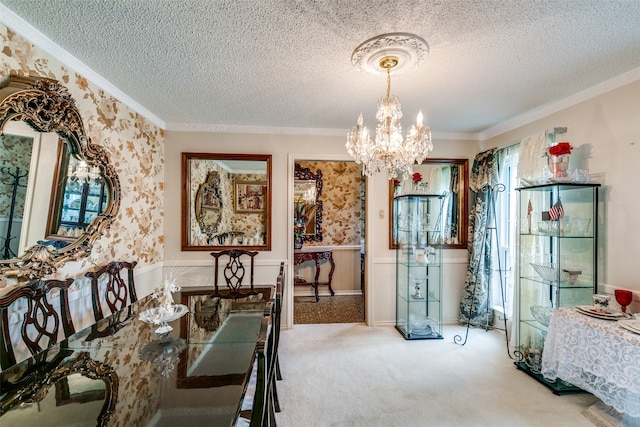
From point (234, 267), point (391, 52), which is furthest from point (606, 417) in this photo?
point (234, 267)

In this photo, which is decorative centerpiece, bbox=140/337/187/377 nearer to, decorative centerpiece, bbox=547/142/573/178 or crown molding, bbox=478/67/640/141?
decorative centerpiece, bbox=547/142/573/178

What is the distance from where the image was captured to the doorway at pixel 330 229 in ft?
16.8

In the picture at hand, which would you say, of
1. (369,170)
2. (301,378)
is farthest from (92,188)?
(301,378)

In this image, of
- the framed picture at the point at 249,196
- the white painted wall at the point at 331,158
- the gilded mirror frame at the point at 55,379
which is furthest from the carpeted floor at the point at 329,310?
the gilded mirror frame at the point at 55,379

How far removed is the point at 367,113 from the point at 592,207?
215 centimetres

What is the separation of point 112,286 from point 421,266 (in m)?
3.14

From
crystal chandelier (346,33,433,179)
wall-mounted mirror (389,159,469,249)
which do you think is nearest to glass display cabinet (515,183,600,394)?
wall-mounted mirror (389,159,469,249)

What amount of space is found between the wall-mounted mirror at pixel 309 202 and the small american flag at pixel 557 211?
3495 millimetres

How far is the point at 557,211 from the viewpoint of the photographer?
2.34m

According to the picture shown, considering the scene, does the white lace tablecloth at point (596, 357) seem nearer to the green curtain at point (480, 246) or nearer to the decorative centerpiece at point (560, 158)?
the decorative centerpiece at point (560, 158)

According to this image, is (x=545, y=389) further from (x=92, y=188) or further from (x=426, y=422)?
(x=92, y=188)

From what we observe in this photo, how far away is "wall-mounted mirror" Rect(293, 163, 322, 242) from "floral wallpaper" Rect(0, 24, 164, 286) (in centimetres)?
236

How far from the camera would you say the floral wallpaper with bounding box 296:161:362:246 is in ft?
17.3

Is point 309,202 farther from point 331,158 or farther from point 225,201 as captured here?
point 225,201
